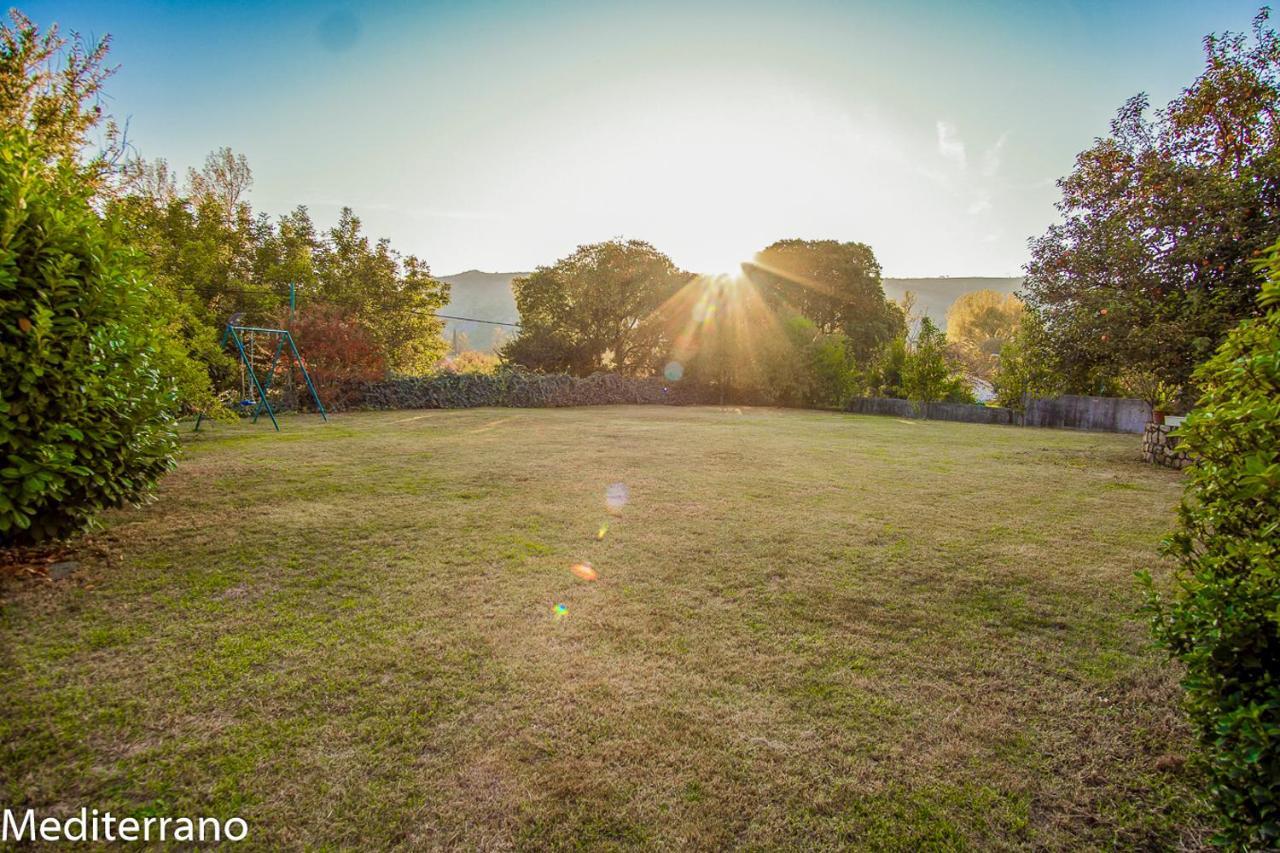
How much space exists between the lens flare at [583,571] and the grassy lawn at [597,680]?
0.32 feet

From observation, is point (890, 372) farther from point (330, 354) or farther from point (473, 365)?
point (473, 365)

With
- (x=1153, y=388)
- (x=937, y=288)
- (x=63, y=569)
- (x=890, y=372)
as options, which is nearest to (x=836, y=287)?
(x=890, y=372)

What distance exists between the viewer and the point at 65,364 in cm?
344

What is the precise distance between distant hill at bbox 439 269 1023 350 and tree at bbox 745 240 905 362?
2547 inches

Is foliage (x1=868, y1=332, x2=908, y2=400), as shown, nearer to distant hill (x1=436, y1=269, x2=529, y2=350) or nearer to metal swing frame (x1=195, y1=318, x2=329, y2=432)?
metal swing frame (x1=195, y1=318, x2=329, y2=432)

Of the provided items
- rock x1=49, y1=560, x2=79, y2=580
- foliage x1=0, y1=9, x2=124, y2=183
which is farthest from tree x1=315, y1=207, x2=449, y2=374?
rock x1=49, y1=560, x2=79, y2=580

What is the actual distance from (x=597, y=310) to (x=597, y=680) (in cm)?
2873

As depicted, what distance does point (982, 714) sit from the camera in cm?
230

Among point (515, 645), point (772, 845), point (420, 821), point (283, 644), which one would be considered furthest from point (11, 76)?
point (772, 845)

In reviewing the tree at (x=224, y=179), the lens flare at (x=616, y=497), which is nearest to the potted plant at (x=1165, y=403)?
the lens flare at (x=616, y=497)

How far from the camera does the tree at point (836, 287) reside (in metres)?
33.2

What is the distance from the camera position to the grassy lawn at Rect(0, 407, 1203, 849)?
5.84ft

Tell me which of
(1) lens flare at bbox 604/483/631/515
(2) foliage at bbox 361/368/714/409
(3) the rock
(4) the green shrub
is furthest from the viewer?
(2) foliage at bbox 361/368/714/409

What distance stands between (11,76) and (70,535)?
9.72m
